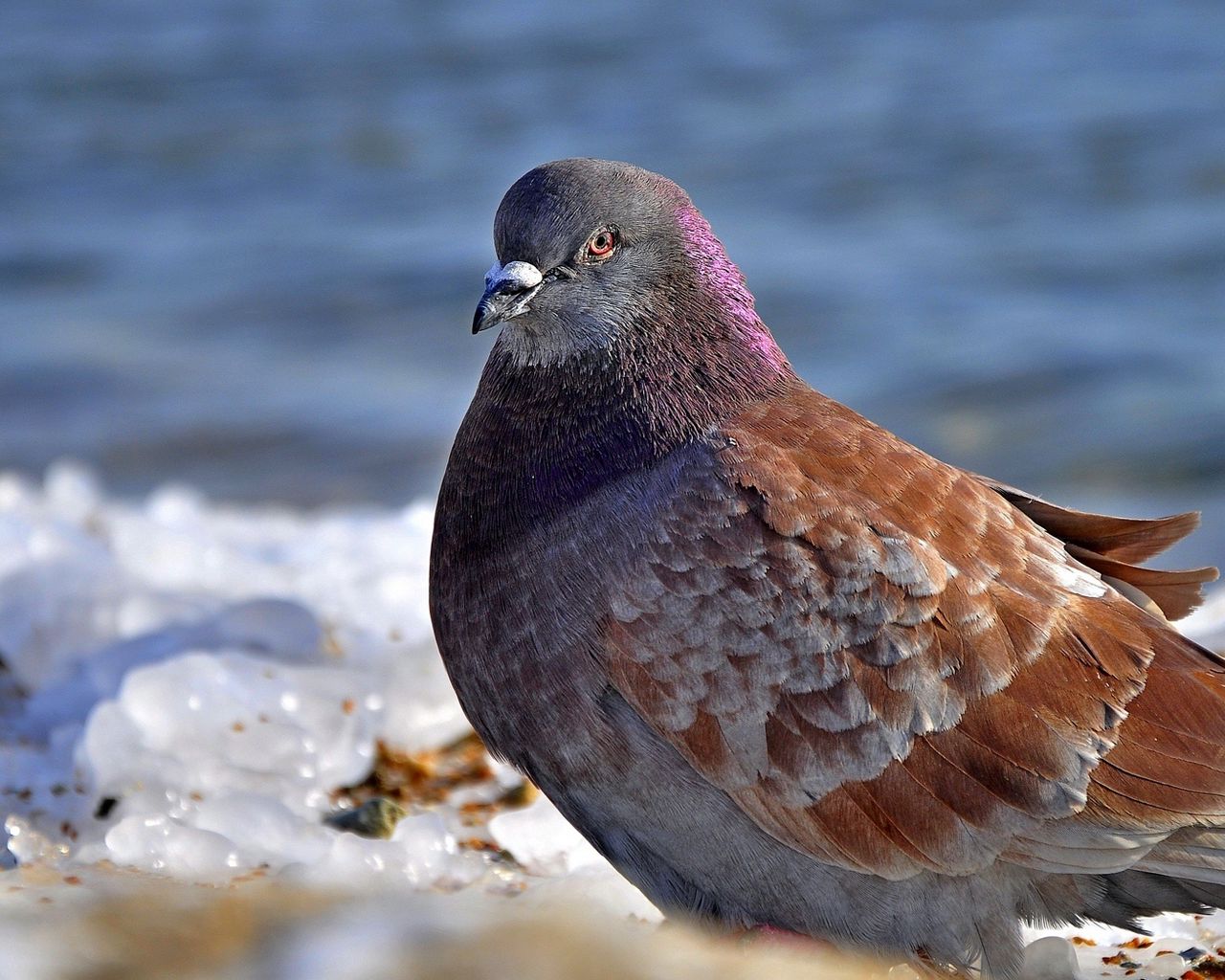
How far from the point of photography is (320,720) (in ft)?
15.7

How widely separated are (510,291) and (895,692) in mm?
1279

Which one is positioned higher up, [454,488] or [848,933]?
[454,488]

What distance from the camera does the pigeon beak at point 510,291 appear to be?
12.2 ft

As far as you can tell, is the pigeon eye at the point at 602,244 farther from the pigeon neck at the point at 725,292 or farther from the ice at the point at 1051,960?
the ice at the point at 1051,960

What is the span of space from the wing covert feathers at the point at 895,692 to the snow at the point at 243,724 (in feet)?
1.54

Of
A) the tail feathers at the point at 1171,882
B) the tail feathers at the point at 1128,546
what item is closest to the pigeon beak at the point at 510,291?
the tail feathers at the point at 1128,546

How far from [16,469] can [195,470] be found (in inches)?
36.1

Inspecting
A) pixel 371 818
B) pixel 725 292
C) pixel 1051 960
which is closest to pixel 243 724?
pixel 371 818

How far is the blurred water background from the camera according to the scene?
8.64 meters

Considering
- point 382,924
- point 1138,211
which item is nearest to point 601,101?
point 1138,211

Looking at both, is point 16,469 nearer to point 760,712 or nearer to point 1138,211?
point 760,712

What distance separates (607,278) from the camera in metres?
3.83

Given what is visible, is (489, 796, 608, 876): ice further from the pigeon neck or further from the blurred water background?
the blurred water background

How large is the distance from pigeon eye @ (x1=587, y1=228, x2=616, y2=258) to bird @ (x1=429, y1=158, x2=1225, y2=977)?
0.80ft
